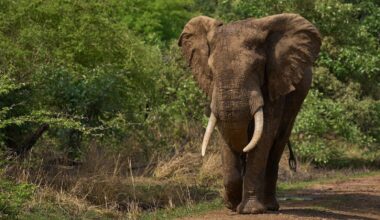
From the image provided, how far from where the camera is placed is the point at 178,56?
862 inches

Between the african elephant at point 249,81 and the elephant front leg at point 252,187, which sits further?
the elephant front leg at point 252,187

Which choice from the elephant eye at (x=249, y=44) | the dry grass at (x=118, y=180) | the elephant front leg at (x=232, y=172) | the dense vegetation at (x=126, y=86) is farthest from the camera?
the dense vegetation at (x=126, y=86)

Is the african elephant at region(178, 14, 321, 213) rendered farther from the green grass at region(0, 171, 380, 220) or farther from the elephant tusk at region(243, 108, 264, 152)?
the green grass at region(0, 171, 380, 220)

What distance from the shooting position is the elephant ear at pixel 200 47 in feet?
38.1

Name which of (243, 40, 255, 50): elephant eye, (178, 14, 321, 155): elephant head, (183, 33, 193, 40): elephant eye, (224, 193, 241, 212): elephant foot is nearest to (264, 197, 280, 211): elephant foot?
(224, 193, 241, 212): elephant foot

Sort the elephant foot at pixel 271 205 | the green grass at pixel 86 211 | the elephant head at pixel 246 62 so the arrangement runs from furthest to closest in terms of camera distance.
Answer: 1. the green grass at pixel 86 211
2. the elephant foot at pixel 271 205
3. the elephant head at pixel 246 62

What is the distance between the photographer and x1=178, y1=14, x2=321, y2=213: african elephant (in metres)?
10.7

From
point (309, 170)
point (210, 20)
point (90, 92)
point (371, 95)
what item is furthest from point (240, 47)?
point (371, 95)

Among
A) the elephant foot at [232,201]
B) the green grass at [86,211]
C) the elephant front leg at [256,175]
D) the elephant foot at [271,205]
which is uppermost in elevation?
the elephant front leg at [256,175]

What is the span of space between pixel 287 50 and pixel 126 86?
6.69 meters

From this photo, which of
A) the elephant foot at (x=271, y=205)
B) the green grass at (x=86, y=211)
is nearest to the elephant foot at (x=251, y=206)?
the elephant foot at (x=271, y=205)

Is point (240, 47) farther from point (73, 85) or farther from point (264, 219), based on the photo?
point (73, 85)

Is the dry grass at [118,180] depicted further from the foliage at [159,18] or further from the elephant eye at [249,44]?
the foliage at [159,18]

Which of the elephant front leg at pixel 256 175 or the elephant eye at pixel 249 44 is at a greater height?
the elephant eye at pixel 249 44
